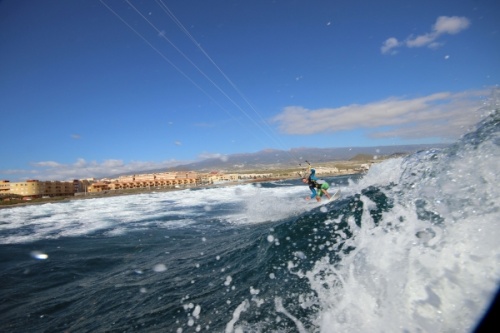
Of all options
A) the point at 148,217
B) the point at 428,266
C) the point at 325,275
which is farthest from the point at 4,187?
the point at 428,266

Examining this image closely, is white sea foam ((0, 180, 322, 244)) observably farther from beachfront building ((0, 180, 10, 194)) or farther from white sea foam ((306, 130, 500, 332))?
beachfront building ((0, 180, 10, 194))

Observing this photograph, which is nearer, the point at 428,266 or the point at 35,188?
the point at 428,266

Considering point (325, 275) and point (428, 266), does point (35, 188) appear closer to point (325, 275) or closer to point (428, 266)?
point (325, 275)

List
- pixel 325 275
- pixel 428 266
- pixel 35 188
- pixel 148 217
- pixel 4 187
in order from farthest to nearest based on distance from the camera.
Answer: pixel 4 187 → pixel 35 188 → pixel 148 217 → pixel 325 275 → pixel 428 266

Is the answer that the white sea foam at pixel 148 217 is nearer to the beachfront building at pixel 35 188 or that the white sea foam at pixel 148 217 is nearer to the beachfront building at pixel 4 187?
the beachfront building at pixel 35 188

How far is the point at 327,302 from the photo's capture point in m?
4.28

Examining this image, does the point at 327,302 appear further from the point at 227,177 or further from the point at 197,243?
the point at 227,177

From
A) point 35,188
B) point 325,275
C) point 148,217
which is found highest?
point 35,188

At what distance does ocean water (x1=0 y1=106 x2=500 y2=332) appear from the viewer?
3205 millimetres

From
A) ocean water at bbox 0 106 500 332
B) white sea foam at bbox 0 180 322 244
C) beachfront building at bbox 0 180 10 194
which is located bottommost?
white sea foam at bbox 0 180 322 244

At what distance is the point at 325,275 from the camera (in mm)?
5152

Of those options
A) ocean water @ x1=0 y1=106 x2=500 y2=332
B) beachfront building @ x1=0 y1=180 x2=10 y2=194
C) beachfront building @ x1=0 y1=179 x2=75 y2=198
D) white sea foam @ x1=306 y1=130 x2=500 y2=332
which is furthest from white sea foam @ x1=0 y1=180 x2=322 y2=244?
beachfront building @ x1=0 y1=180 x2=10 y2=194

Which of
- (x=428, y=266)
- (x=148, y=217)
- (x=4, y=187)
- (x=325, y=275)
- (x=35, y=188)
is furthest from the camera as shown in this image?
(x=4, y=187)

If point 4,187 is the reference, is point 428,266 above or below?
below
